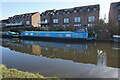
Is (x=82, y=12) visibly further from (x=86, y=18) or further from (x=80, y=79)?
(x=80, y=79)

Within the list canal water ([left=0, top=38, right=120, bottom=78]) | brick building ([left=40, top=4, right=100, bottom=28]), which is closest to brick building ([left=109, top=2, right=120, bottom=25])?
brick building ([left=40, top=4, right=100, bottom=28])

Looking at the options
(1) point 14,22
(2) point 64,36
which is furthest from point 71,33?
(1) point 14,22

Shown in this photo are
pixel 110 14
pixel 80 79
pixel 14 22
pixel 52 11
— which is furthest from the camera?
pixel 14 22

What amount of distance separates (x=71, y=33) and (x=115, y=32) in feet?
20.0

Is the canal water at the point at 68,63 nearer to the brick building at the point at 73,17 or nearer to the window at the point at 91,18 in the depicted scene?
the brick building at the point at 73,17

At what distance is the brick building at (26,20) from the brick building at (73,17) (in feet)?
8.82

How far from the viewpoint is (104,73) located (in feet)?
26.4

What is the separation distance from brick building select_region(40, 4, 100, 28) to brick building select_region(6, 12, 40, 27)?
8.82 feet

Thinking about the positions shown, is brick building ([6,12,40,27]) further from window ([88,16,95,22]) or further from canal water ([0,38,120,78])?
canal water ([0,38,120,78])

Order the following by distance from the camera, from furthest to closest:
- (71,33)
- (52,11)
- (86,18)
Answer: (52,11) → (86,18) → (71,33)

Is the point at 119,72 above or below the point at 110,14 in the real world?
below

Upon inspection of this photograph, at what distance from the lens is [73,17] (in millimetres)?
35500

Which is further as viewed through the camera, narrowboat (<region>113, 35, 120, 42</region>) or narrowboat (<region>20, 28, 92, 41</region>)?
narrowboat (<region>20, 28, 92, 41</region>)

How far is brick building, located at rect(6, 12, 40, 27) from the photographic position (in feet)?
143
